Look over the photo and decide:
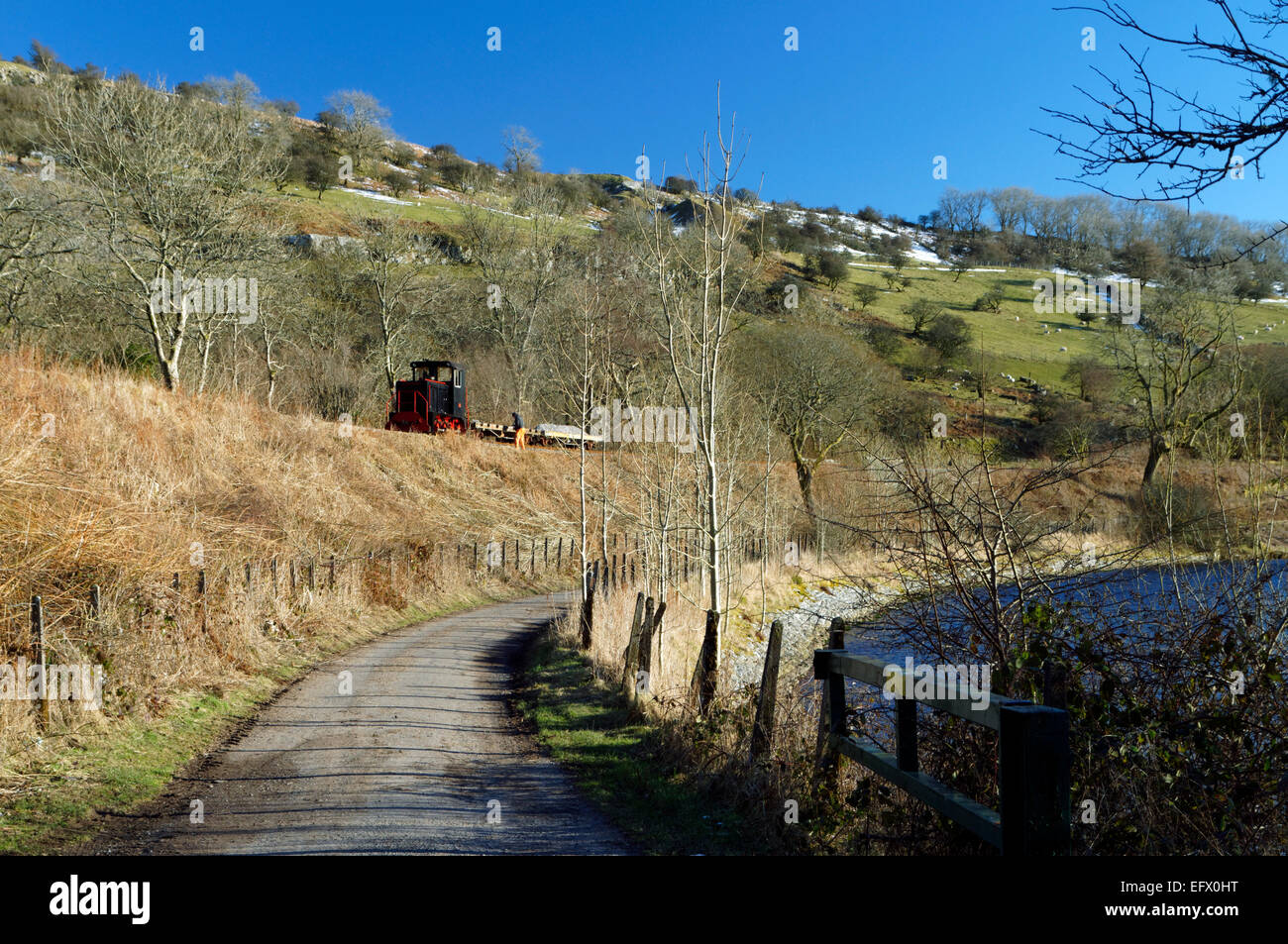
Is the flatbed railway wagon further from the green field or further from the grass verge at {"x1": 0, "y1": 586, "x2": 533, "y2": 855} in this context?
the green field

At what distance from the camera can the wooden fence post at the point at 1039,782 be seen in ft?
10.5

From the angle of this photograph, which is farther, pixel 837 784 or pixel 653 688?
pixel 653 688

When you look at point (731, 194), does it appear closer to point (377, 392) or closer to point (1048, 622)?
point (1048, 622)

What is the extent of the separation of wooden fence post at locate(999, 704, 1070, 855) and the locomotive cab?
34345mm

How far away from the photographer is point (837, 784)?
5.26 meters

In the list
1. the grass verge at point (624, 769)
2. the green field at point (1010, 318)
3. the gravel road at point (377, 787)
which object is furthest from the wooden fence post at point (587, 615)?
the green field at point (1010, 318)

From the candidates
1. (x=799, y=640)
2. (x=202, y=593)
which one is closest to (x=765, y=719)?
(x=202, y=593)

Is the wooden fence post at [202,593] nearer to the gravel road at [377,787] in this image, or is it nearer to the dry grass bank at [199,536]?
the dry grass bank at [199,536]

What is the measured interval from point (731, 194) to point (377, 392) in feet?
128

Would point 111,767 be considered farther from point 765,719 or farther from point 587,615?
point 587,615

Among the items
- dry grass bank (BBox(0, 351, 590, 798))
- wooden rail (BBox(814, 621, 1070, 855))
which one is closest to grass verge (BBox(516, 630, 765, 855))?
wooden rail (BBox(814, 621, 1070, 855))

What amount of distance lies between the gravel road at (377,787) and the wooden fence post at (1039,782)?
9.78 feet

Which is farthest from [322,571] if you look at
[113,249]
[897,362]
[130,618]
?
[897,362]

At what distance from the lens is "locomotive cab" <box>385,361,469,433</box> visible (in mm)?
36281
